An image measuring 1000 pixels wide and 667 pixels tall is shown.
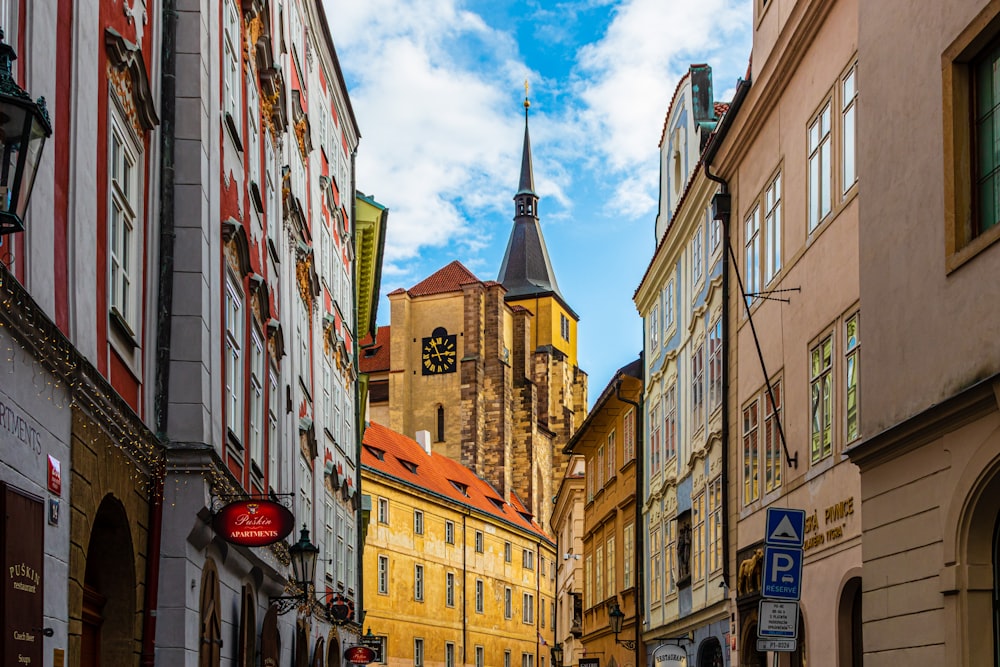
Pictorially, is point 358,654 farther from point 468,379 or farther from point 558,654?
point 468,379

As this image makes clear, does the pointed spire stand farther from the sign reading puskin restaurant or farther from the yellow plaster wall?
the sign reading puskin restaurant

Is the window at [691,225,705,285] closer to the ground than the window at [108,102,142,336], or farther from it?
farther from it

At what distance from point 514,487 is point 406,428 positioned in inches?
333

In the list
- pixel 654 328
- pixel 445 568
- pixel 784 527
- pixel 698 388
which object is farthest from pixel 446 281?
pixel 784 527

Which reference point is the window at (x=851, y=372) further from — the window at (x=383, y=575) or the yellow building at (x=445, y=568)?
the window at (x=383, y=575)

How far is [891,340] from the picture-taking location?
434 inches

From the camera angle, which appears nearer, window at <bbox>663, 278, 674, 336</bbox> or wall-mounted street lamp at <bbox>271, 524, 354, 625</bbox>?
wall-mounted street lamp at <bbox>271, 524, 354, 625</bbox>

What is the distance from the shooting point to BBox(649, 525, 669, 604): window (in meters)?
30.1

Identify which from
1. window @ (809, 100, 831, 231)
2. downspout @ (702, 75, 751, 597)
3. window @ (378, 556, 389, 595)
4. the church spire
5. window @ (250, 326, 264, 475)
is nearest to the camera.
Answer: window @ (809, 100, 831, 231)

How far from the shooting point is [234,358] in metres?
16.4

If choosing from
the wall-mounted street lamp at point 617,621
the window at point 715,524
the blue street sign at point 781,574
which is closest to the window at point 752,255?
the window at point 715,524

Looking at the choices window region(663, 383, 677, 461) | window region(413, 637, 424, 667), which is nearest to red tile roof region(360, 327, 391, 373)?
window region(413, 637, 424, 667)

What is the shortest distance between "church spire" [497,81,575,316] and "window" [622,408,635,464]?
82.0m

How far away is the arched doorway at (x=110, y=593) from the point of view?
11625 millimetres
